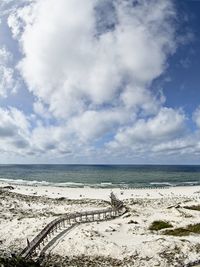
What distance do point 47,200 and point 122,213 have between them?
19.1 m

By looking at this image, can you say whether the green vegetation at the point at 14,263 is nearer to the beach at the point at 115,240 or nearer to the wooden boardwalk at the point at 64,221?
the wooden boardwalk at the point at 64,221

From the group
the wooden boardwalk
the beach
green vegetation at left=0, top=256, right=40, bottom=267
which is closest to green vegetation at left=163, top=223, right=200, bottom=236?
the beach

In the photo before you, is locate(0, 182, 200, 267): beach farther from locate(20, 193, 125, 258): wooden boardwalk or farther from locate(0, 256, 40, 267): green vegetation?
locate(0, 256, 40, 267): green vegetation

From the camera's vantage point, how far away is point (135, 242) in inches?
1190

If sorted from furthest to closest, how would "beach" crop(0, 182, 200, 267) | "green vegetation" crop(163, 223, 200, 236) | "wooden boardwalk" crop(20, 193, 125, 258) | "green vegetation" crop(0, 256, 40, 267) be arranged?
"green vegetation" crop(163, 223, 200, 236) → "wooden boardwalk" crop(20, 193, 125, 258) → "beach" crop(0, 182, 200, 267) → "green vegetation" crop(0, 256, 40, 267)

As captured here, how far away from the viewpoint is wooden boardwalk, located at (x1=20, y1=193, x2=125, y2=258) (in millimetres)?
27641

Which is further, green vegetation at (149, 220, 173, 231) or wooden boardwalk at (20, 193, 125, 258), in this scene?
green vegetation at (149, 220, 173, 231)

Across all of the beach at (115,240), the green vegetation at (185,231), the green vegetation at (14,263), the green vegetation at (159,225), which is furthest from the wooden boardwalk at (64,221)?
the green vegetation at (185,231)

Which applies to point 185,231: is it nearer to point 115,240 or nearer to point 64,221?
point 115,240

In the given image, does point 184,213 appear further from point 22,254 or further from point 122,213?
point 22,254

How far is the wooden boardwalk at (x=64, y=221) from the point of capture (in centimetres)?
2764

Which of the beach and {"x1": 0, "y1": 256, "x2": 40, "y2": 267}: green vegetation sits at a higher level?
{"x1": 0, "y1": 256, "x2": 40, "y2": 267}: green vegetation

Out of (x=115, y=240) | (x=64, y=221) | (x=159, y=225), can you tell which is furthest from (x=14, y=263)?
(x=159, y=225)

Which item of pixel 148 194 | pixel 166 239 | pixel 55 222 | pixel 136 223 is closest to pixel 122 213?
pixel 136 223
